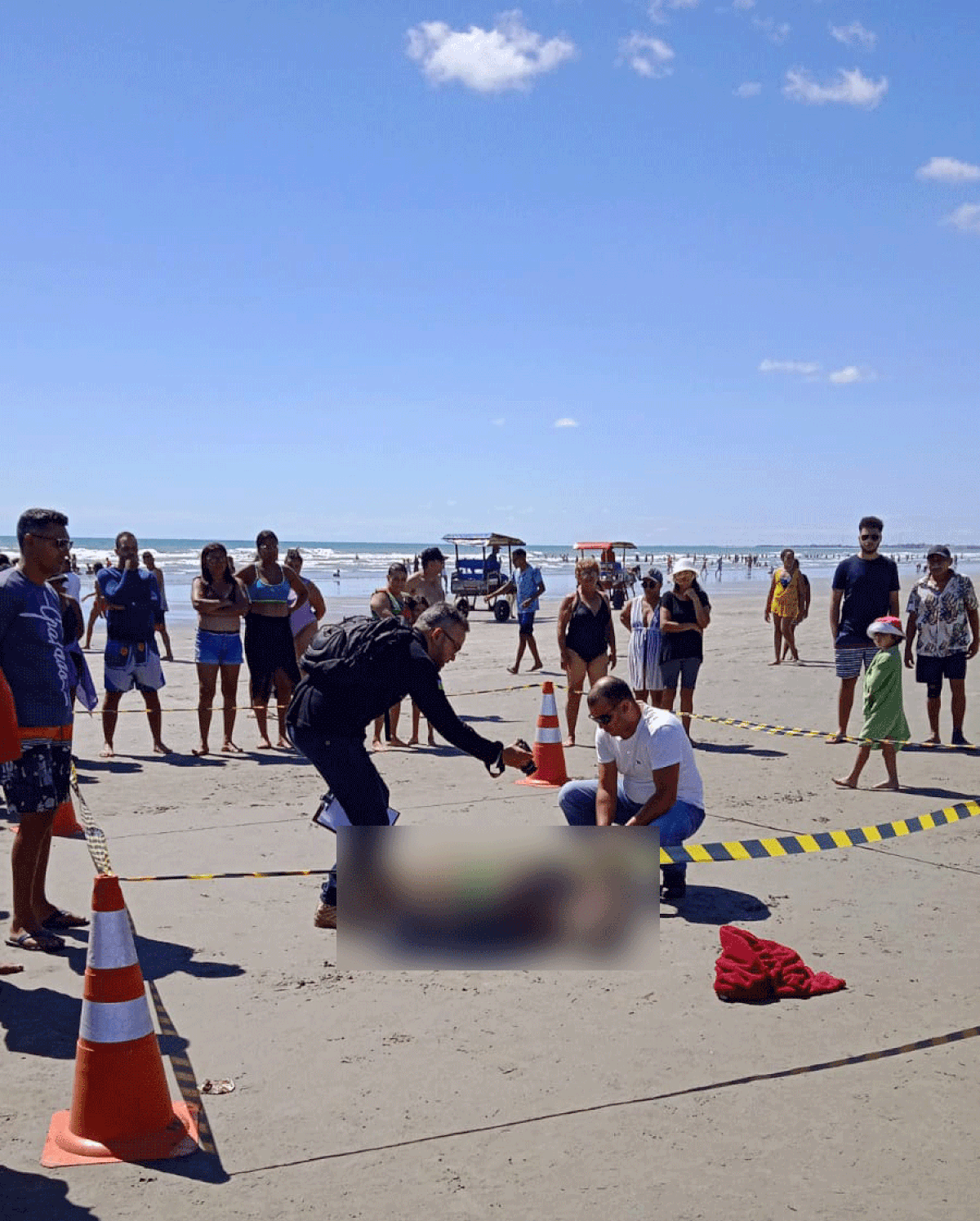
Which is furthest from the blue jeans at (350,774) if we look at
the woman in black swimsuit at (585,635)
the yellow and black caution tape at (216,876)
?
the woman in black swimsuit at (585,635)

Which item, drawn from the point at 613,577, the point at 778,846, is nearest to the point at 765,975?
the point at 778,846

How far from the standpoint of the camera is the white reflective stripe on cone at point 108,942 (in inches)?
139

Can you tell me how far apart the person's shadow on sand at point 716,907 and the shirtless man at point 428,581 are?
5.76 m

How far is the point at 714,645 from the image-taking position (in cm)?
2202

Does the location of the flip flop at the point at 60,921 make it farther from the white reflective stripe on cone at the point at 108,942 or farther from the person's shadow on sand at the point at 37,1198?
the person's shadow on sand at the point at 37,1198

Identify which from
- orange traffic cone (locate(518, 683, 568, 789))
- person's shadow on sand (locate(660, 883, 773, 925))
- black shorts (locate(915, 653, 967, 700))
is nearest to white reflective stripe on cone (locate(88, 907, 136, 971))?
person's shadow on sand (locate(660, 883, 773, 925))

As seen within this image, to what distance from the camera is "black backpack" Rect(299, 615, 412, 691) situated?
16.4ft

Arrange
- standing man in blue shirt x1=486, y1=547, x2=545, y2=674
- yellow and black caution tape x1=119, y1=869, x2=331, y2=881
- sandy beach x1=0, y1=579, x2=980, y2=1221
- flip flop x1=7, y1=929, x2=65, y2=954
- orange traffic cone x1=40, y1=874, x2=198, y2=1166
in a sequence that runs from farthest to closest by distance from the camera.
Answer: standing man in blue shirt x1=486, y1=547, x2=545, y2=674 → yellow and black caution tape x1=119, y1=869, x2=331, y2=881 → flip flop x1=7, y1=929, x2=65, y2=954 → orange traffic cone x1=40, y1=874, x2=198, y2=1166 → sandy beach x1=0, y1=579, x2=980, y2=1221

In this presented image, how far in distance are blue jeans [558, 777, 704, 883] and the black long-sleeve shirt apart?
1422 millimetres

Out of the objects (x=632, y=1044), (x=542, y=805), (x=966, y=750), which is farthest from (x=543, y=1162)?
(x=966, y=750)

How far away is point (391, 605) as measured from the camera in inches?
396

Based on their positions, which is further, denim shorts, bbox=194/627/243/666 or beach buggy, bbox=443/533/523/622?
beach buggy, bbox=443/533/523/622

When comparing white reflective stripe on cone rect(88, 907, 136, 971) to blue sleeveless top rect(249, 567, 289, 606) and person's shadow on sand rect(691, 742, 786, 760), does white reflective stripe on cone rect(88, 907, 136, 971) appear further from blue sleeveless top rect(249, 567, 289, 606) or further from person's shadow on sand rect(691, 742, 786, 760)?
person's shadow on sand rect(691, 742, 786, 760)

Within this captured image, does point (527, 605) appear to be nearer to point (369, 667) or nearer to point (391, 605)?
point (391, 605)
